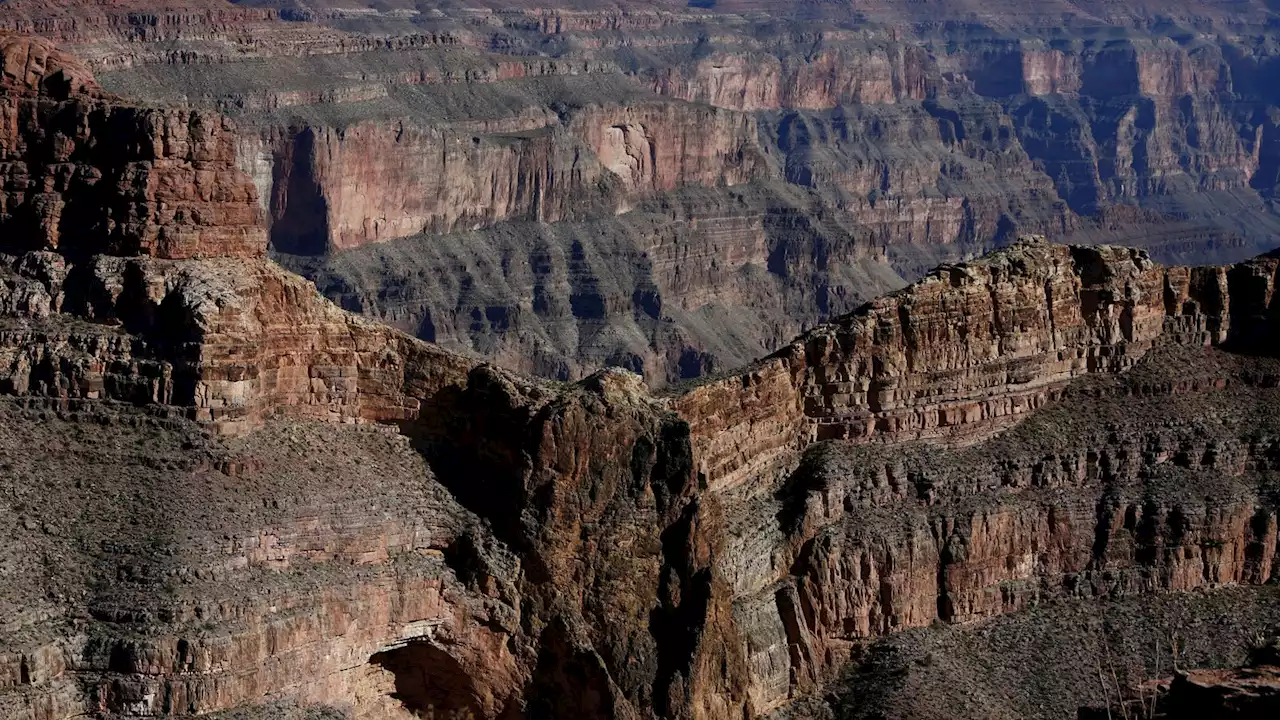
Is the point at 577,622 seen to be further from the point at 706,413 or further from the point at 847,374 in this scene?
the point at 847,374

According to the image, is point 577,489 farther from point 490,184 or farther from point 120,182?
point 490,184

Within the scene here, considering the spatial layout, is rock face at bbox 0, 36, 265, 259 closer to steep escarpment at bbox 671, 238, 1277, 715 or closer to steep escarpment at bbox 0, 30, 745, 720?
steep escarpment at bbox 0, 30, 745, 720

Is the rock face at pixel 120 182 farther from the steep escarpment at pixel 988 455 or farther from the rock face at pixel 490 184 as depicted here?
the rock face at pixel 490 184

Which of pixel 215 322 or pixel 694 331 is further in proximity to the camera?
pixel 694 331

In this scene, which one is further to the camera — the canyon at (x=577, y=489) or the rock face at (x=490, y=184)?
the rock face at (x=490, y=184)

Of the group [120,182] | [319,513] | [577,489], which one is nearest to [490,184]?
[120,182]

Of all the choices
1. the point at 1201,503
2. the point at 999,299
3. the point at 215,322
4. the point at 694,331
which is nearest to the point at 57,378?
the point at 215,322

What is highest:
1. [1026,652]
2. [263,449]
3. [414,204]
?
[414,204]

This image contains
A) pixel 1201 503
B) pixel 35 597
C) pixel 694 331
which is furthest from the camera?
pixel 694 331

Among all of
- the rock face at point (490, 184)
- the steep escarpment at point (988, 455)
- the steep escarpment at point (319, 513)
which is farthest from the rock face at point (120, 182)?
the rock face at point (490, 184)

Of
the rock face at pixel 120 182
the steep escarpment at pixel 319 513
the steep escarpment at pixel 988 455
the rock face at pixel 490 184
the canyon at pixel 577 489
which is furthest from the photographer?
the rock face at pixel 490 184

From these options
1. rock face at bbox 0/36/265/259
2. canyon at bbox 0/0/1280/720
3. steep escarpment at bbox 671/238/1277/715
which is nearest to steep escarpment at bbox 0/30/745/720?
canyon at bbox 0/0/1280/720
